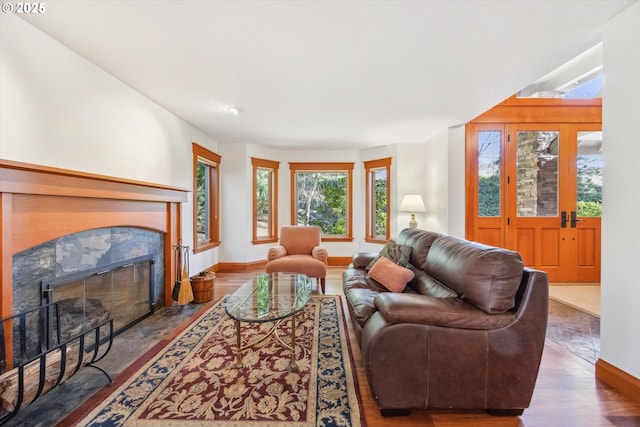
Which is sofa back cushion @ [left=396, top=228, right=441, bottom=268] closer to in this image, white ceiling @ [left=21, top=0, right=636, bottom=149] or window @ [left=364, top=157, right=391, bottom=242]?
white ceiling @ [left=21, top=0, right=636, bottom=149]

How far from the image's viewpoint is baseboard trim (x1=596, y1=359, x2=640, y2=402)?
5.40ft

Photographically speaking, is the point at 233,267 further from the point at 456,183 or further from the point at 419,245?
the point at 456,183

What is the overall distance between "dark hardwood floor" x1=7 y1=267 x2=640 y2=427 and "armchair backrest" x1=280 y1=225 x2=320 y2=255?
2117 millimetres

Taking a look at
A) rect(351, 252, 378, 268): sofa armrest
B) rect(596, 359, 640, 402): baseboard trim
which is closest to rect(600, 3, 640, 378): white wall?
rect(596, 359, 640, 402): baseboard trim

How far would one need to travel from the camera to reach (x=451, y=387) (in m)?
1.48

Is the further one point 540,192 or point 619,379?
point 540,192

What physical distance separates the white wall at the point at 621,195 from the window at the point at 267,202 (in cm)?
466

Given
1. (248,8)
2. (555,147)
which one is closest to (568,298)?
(555,147)

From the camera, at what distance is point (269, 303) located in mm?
2098

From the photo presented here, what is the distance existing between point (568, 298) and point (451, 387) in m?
3.15

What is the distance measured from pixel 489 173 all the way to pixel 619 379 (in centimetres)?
286

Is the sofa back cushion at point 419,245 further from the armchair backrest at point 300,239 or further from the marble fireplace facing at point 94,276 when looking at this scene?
the marble fireplace facing at point 94,276

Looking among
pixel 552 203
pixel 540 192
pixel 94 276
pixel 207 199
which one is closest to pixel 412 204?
pixel 540 192

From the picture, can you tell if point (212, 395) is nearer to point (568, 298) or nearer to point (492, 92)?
point (492, 92)
